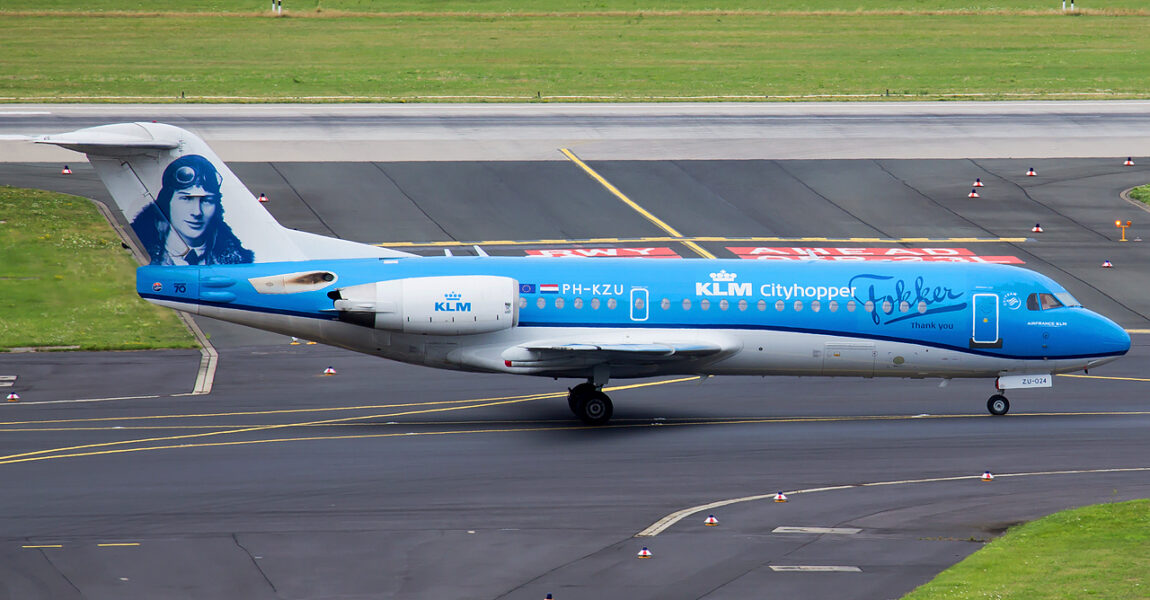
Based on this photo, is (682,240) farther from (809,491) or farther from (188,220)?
(809,491)

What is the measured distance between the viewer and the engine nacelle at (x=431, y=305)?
30344 millimetres

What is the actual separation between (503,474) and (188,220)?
31.0 feet

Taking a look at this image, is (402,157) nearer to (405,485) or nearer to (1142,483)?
(405,485)

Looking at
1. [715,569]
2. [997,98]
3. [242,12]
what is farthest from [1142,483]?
[242,12]

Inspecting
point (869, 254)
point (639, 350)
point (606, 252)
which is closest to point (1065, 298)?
point (639, 350)

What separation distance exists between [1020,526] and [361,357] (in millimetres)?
19923

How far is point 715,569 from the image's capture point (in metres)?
21.6

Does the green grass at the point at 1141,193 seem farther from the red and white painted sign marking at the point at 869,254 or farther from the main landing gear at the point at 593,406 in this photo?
the main landing gear at the point at 593,406

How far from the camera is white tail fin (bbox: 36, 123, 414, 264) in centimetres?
3020

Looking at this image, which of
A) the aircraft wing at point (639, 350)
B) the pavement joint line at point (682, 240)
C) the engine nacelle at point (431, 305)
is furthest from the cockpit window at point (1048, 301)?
the pavement joint line at point (682, 240)

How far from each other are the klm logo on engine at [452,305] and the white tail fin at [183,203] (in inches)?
132

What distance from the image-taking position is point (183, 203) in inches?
1206

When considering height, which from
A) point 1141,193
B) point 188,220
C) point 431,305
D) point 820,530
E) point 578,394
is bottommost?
point 820,530

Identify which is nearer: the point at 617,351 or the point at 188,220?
the point at 617,351
